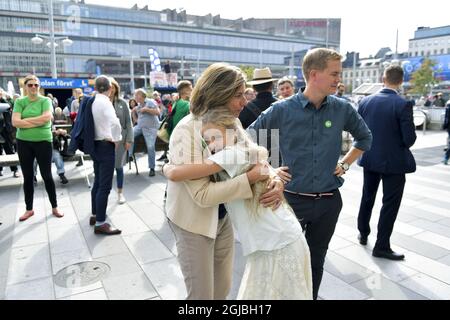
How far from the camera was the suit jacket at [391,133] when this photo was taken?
140 inches

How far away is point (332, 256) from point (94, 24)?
7237 cm

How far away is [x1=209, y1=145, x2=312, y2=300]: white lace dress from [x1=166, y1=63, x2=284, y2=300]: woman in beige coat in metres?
0.07

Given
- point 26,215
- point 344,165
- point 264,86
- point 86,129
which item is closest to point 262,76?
point 264,86

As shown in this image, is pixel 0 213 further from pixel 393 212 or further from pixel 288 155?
pixel 393 212

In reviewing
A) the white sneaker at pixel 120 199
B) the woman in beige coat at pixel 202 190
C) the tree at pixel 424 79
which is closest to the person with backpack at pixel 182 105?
the white sneaker at pixel 120 199

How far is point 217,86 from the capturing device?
179 centimetres

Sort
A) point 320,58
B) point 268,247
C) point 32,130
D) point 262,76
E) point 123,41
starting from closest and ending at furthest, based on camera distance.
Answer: point 268,247 → point 320,58 → point 262,76 → point 32,130 → point 123,41

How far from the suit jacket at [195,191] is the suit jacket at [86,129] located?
107 inches

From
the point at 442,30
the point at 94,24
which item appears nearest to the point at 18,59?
the point at 94,24

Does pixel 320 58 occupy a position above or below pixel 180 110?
above

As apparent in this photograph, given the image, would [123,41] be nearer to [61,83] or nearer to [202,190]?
[61,83]

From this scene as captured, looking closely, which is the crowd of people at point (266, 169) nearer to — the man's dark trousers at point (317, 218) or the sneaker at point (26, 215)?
the man's dark trousers at point (317, 218)

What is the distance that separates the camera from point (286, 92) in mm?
5434

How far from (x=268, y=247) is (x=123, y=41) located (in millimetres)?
73903
